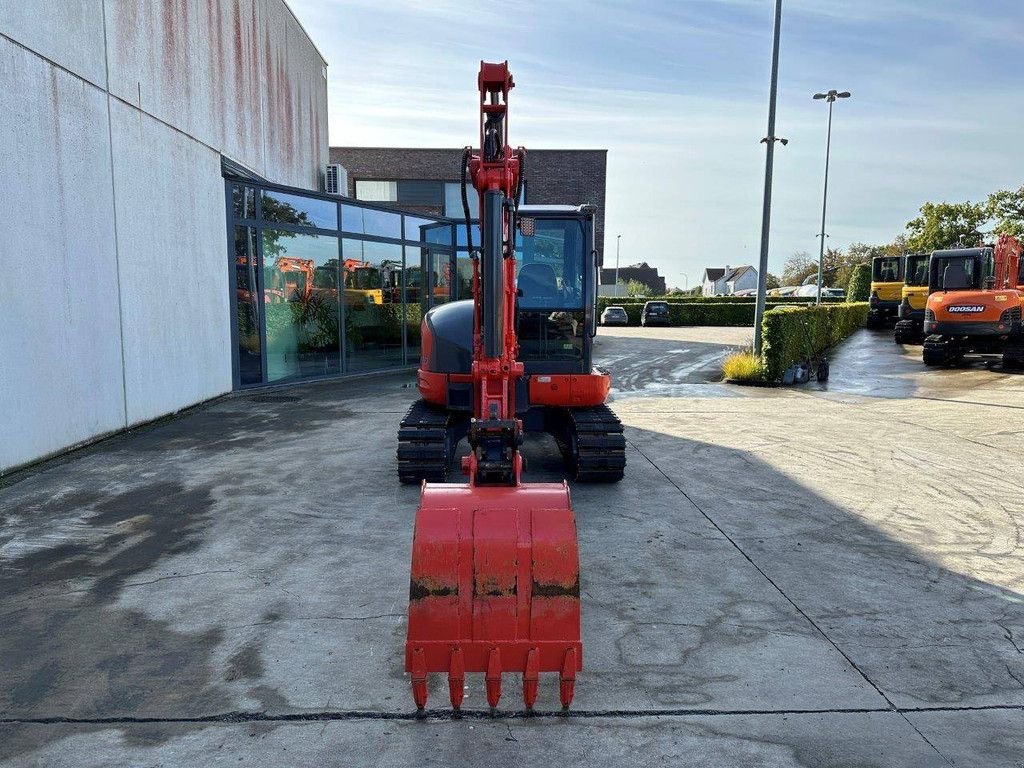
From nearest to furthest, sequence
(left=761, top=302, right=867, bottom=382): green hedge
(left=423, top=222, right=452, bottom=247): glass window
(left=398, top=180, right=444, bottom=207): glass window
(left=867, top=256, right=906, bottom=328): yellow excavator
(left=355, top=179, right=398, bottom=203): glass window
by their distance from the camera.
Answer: (left=761, top=302, right=867, bottom=382): green hedge, (left=423, top=222, right=452, bottom=247): glass window, (left=867, top=256, right=906, bottom=328): yellow excavator, (left=398, top=180, right=444, bottom=207): glass window, (left=355, top=179, right=398, bottom=203): glass window

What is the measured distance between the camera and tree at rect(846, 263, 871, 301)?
1387 inches

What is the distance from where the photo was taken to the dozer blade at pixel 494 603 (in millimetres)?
3396

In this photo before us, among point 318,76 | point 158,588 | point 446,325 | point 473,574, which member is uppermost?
point 318,76

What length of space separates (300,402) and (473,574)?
10.2 m

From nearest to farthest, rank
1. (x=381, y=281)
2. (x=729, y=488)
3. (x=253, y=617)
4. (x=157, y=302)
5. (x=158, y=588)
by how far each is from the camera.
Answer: (x=253, y=617) → (x=158, y=588) → (x=729, y=488) → (x=157, y=302) → (x=381, y=281)

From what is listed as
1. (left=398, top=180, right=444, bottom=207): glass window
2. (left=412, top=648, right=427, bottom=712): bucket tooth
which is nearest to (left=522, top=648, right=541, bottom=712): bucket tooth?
(left=412, top=648, right=427, bottom=712): bucket tooth

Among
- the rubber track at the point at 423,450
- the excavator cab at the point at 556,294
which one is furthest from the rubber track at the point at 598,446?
the rubber track at the point at 423,450

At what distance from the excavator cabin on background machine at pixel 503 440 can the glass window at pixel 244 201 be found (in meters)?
7.47

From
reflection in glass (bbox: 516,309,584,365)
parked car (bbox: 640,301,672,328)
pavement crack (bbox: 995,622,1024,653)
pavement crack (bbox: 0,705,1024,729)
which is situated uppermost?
reflection in glass (bbox: 516,309,584,365)

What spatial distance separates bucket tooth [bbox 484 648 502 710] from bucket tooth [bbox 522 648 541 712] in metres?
0.12

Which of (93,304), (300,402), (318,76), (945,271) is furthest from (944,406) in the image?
(318,76)

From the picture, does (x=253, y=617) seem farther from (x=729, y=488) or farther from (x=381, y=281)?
(x=381, y=281)

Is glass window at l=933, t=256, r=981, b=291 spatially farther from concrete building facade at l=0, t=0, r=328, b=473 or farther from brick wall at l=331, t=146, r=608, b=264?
brick wall at l=331, t=146, r=608, b=264

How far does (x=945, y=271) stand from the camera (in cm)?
1823
